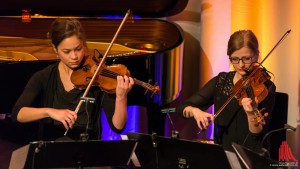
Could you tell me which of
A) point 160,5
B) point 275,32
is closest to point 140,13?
point 160,5

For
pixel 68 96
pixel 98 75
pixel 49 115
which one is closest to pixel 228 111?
pixel 98 75

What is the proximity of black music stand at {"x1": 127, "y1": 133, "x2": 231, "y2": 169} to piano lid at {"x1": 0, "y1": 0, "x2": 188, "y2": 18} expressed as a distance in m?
1.58

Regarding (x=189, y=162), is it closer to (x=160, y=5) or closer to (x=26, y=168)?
(x=26, y=168)

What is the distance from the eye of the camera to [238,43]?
268 centimetres

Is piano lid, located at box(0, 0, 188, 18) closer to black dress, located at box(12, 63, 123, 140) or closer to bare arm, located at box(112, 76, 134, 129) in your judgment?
black dress, located at box(12, 63, 123, 140)

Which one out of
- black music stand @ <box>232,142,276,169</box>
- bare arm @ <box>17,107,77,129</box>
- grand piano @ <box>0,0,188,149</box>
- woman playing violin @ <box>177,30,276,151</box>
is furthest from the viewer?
grand piano @ <box>0,0,188,149</box>

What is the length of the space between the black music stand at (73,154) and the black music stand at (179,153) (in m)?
0.12

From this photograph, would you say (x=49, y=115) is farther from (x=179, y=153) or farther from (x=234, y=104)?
(x=234, y=104)

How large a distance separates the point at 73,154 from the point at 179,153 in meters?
0.45

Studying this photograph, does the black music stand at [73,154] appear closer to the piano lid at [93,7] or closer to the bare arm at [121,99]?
the bare arm at [121,99]

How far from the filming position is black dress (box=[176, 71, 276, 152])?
2.69 metres

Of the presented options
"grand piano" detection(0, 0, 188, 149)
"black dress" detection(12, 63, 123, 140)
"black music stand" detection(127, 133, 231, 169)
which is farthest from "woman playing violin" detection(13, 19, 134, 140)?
"grand piano" detection(0, 0, 188, 149)

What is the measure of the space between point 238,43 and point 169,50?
0.62 meters

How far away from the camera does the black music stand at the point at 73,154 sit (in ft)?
6.81
